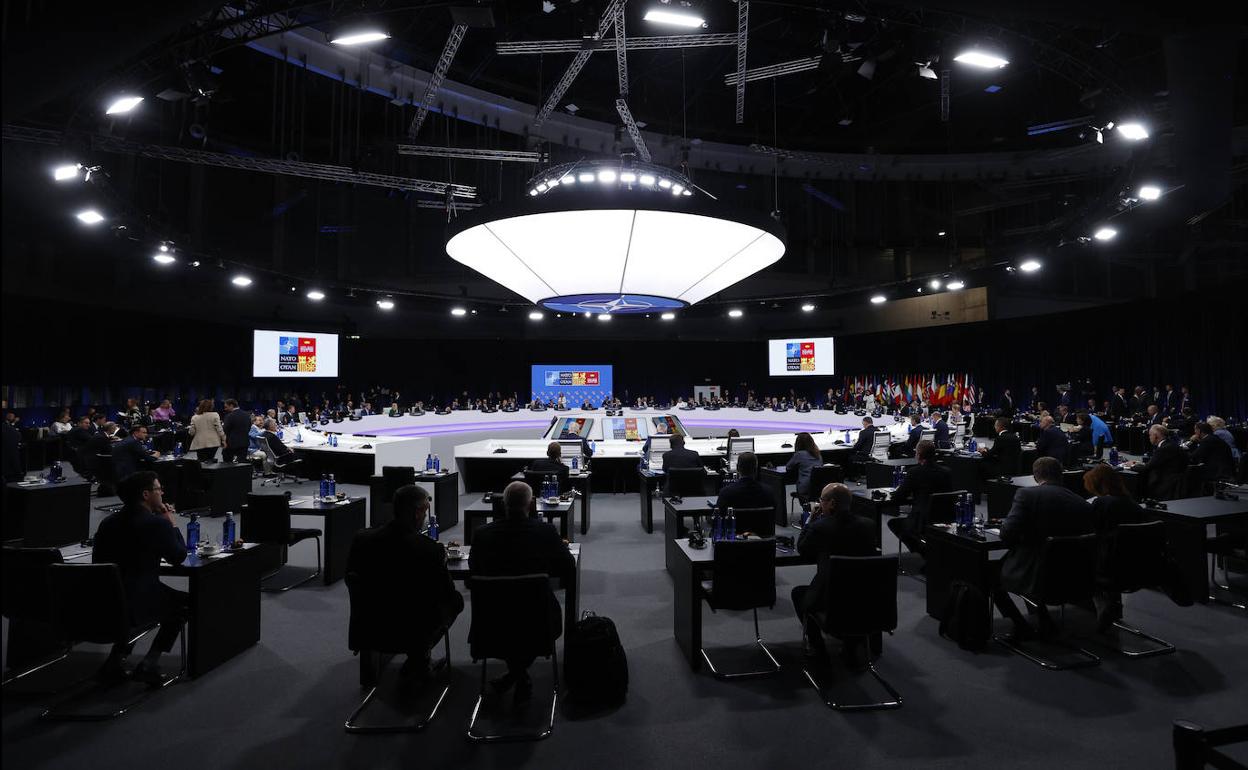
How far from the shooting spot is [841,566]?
3.57m

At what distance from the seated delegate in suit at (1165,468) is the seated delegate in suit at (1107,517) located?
9.15 feet

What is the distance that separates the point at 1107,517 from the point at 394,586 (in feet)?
15.9

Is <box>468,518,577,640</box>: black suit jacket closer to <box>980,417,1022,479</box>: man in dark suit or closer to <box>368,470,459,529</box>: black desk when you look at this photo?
<box>368,470,459,529</box>: black desk

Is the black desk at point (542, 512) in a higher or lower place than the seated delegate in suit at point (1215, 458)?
lower

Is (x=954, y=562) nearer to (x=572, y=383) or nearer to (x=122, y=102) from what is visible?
(x=122, y=102)

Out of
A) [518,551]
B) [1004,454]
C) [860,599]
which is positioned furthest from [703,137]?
[518,551]

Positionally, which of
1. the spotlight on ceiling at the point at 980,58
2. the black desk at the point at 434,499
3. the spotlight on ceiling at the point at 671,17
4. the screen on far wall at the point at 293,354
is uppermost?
the spotlight on ceiling at the point at 671,17

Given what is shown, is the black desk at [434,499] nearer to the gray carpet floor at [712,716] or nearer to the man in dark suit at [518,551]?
the gray carpet floor at [712,716]

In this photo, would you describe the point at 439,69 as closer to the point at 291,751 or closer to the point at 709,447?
the point at 709,447

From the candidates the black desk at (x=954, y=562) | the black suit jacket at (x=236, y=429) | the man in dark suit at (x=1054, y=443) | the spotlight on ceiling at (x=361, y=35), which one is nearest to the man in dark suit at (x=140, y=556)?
the black desk at (x=954, y=562)

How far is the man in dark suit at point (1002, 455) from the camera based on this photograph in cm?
930

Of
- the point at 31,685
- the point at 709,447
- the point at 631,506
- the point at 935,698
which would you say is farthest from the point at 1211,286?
the point at 31,685

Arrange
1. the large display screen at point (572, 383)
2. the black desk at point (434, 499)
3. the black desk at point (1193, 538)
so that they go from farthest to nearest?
1. the large display screen at point (572, 383)
2. the black desk at point (434, 499)
3. the black desk at point (1193, 538)

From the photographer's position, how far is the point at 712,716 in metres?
3.47
